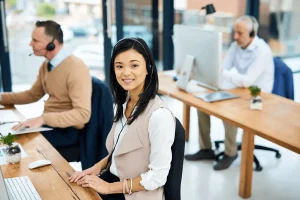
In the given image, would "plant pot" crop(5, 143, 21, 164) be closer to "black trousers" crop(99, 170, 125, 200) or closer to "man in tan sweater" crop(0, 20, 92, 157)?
"black trousers" crop(99, 170, 125, 200)

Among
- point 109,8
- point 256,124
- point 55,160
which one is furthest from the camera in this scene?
point 109,8

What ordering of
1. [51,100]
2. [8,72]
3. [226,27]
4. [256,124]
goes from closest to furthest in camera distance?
[256,124]
[51,100]
[8,72]
[226,27]

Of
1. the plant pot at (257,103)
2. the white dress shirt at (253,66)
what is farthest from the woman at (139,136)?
the white dress shirt at (253,66)

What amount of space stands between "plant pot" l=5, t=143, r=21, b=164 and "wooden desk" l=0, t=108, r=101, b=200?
0.02m

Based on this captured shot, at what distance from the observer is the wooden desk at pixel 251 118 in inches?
84.9

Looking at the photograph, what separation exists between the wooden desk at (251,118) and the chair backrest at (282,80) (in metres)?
0.29

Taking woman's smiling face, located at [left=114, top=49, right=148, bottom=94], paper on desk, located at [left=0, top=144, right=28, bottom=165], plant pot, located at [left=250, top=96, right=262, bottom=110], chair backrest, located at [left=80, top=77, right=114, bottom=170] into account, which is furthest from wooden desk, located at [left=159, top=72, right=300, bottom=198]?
paper on desk, located at [left=0, top=144, right=28, bottom=165]

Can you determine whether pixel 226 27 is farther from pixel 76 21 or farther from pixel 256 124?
pixel 256 124

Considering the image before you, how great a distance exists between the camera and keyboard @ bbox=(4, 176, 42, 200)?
1432mm

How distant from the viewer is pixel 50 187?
4.98ft

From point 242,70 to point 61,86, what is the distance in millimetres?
1548

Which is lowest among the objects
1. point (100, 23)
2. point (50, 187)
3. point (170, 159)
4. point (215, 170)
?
point (215, 170)

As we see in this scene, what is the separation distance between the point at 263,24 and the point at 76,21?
10.5 feet

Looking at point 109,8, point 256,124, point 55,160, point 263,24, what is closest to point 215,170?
point 256,124
